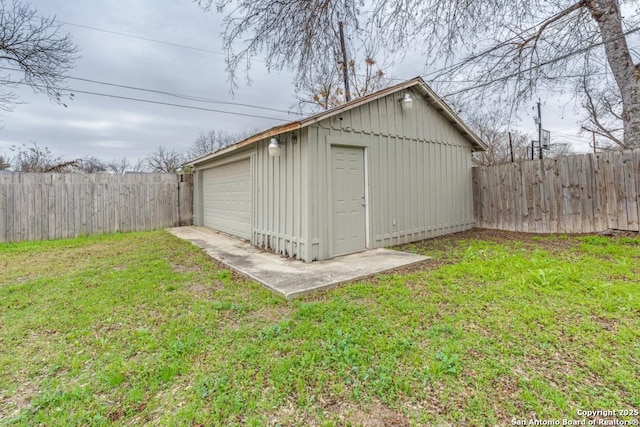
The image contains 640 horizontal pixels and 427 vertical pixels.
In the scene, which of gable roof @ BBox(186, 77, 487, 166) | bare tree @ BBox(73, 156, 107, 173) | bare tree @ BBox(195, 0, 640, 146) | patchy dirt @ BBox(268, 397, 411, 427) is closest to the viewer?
patchy dirt @ BBox(268, 397, 411, 427)

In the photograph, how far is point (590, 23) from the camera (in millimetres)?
6195

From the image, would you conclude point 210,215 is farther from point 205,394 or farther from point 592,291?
point 592,291

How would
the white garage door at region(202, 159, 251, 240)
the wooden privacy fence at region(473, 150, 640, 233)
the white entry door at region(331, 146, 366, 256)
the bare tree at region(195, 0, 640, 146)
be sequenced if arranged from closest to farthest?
the bare tree at region(195, 0, 640, 146)
the white entry door at region(331, 146, 366, 256)
the wooden privacy fence at region(473, 150, 640, 233)
the white garage door at region(202, 159, 251, 240)

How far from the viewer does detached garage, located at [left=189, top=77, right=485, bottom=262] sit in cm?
509

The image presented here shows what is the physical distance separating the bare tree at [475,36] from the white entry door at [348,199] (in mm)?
1747

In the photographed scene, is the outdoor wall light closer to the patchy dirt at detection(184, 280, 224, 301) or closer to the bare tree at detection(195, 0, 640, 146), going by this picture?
the bare tree at detection(195, 0, 640, 146)

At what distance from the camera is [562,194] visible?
6.74 metres

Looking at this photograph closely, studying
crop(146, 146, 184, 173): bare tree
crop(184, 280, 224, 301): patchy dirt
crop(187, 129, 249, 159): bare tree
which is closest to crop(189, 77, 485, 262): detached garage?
crop(184, 280, 224, 301): patchy dirt

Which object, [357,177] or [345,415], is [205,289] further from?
[357,177]

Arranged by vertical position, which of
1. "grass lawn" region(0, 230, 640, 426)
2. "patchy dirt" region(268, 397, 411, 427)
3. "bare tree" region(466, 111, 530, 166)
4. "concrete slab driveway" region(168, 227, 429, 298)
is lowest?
"patchy dirt" region(268, 397, 411, 427)

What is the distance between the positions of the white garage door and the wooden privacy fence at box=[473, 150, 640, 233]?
6393 millimetres

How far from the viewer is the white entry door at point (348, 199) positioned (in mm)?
5359

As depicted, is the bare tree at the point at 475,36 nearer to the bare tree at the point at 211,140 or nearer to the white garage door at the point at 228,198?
the white garage door at the point at 228,198

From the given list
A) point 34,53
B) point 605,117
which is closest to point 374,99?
point 34,53
